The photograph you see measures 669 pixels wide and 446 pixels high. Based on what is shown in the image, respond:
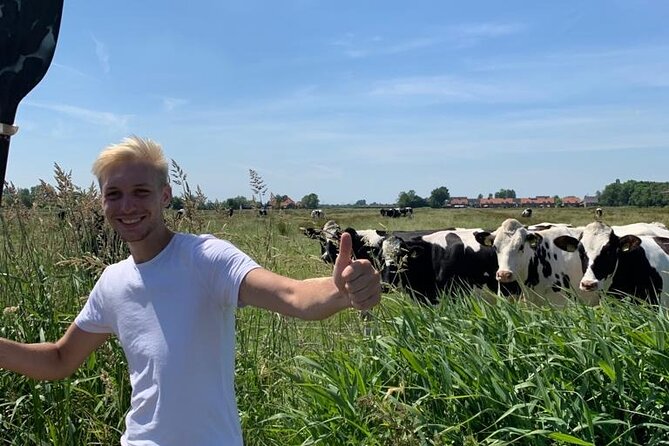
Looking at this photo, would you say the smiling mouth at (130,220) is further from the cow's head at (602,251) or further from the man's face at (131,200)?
the cow's head at (602,251)

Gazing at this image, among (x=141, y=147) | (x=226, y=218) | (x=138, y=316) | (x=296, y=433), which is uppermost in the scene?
(x=141, y=147)

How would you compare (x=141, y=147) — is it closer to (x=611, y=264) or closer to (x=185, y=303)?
(x=185, y=303)

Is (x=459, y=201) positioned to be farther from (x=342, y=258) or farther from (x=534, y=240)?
(x=342, y=258)

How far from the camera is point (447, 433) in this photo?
2.79 metres

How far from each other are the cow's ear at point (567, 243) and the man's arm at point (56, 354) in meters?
6.77

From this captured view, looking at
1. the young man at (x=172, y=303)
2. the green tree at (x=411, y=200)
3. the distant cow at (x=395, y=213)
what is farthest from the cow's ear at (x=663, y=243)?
the green tree at (x=411, y=200)

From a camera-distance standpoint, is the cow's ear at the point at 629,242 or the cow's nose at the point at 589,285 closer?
the cow's nose at the point at 589,285

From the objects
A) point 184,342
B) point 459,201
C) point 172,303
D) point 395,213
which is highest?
point 459,201

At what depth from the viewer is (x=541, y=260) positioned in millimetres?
8375

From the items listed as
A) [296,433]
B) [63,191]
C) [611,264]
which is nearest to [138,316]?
[296,433]

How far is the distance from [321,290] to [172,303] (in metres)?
0.50

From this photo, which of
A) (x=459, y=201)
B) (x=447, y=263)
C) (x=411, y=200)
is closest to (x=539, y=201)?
(x=459, y=201)

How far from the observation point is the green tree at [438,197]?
10950 centimetres

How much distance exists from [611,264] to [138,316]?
6.72 metres
